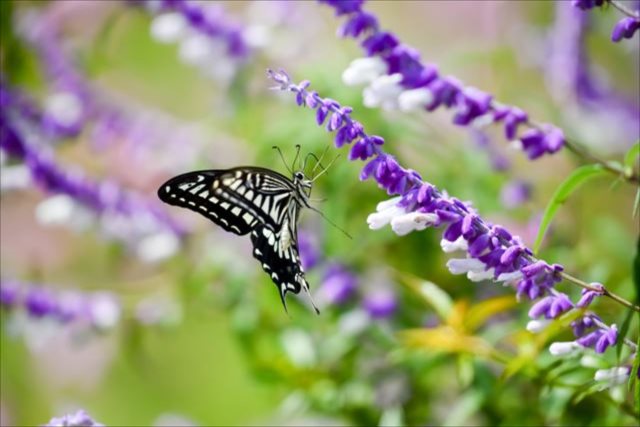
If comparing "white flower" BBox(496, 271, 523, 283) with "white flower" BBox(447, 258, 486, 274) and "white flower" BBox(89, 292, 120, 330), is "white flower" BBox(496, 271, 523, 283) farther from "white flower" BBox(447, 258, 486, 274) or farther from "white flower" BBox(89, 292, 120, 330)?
"white flower" BBox(89, 292, 120, 330)

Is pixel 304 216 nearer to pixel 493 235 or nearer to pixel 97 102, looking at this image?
pixel 97 102

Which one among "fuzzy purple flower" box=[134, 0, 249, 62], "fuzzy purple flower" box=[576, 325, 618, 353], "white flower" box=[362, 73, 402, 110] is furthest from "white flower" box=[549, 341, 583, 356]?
"fuzzy purple flower" box=[134, 0, 249, 62]

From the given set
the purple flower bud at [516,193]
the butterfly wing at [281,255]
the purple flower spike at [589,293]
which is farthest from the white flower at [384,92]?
the purple flower bud at [516,193]

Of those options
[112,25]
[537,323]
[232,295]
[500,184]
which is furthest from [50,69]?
[537,323]

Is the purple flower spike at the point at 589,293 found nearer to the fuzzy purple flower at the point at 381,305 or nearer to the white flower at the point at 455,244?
the white flower at the point at 455,244

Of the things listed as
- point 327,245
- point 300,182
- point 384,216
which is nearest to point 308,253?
point 327,245

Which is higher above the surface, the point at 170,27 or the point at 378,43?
the point at 170,27

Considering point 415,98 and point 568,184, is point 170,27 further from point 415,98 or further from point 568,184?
point 568,184

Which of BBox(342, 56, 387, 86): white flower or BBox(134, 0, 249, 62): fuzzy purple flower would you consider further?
BBox(134, 0, 249, 62): fuzzy purple flower

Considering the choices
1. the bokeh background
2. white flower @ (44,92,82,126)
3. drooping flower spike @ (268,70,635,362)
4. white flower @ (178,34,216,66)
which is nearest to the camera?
drooping flower spike @ (268,70,635,362)
